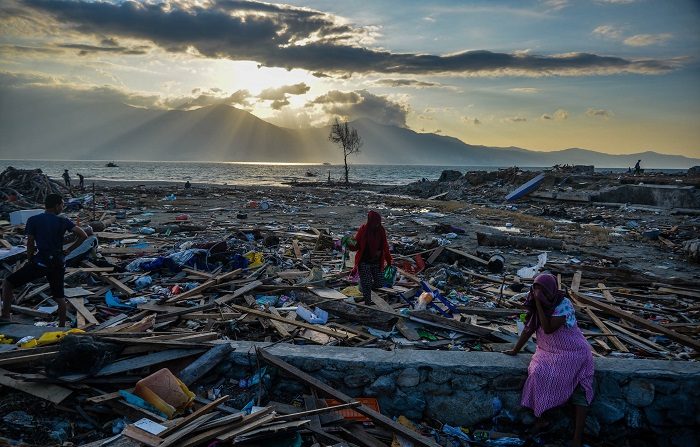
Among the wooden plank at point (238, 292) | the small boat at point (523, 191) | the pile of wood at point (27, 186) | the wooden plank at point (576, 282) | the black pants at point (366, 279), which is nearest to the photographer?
the wooden plank at point (238, 292)

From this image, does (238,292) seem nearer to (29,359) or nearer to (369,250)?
(369,250)

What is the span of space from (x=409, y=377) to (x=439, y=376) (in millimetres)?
322

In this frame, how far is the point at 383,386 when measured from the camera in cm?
455

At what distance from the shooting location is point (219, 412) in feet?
12.8

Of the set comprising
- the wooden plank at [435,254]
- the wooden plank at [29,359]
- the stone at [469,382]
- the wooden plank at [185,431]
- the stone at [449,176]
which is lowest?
the stone at [469,382]

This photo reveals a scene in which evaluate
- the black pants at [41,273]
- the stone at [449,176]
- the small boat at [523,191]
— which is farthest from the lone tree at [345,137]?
the black pants at [41,273]

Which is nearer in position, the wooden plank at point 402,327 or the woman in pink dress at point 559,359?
the woman in pink dress at point 559,359

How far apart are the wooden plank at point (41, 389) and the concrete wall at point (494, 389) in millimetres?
1468

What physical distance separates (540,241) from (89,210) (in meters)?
17.3

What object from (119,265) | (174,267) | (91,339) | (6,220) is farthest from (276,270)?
(6,220)

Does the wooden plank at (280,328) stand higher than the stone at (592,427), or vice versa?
the wooden plank at (280,328)

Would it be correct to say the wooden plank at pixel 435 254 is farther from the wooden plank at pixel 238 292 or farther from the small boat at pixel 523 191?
the small boat at pixel 523 191

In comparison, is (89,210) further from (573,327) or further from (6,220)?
(573,327)

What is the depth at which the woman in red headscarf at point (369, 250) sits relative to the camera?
22.2ft
